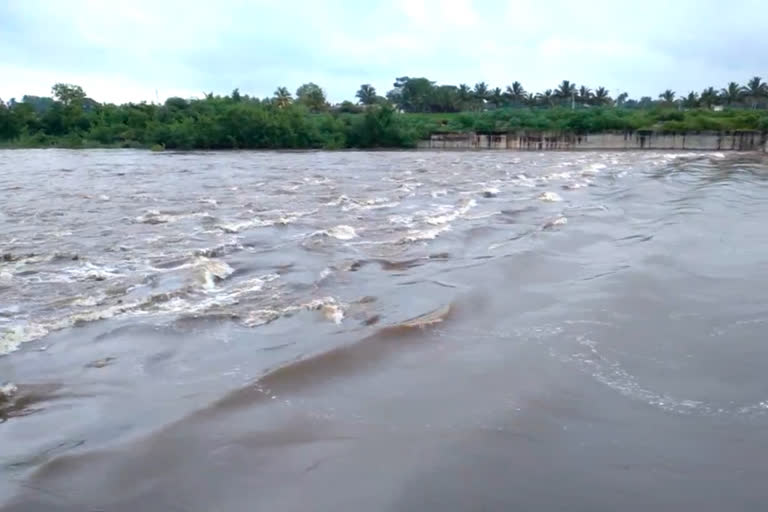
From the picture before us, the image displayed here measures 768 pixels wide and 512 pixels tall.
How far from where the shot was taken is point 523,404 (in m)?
4.36

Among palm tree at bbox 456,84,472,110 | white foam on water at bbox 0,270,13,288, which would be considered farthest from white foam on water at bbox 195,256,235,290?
palm tree at bbox 456,84,472,110

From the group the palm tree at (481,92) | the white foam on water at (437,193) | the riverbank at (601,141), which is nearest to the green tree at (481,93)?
the palm tree at (481,92)

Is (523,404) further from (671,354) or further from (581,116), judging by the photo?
(581,116)

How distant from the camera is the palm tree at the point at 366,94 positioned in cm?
9575

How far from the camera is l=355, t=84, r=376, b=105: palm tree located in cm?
9575

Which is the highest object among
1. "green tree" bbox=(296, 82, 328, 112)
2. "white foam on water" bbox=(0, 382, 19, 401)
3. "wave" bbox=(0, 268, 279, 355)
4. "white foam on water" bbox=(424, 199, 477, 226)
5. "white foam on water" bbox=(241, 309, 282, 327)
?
"green tree" bbox=(296, 82, 328, 112)

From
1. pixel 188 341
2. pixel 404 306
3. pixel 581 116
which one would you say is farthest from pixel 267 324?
pixel 581 116

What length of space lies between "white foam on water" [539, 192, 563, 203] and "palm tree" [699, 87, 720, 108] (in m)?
71.4

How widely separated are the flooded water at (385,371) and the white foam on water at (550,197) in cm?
493

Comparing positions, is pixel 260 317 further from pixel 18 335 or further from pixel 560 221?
pixel 560 221

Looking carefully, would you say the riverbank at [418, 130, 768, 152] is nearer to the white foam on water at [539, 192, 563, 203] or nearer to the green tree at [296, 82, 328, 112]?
the green tree at [296, 82, 328, 112]

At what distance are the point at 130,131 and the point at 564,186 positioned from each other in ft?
167

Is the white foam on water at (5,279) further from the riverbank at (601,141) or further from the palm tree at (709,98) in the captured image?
the palm tree at (709,98)

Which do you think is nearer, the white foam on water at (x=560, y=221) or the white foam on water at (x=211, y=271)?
the white foam on water at (x=211, y=271)
